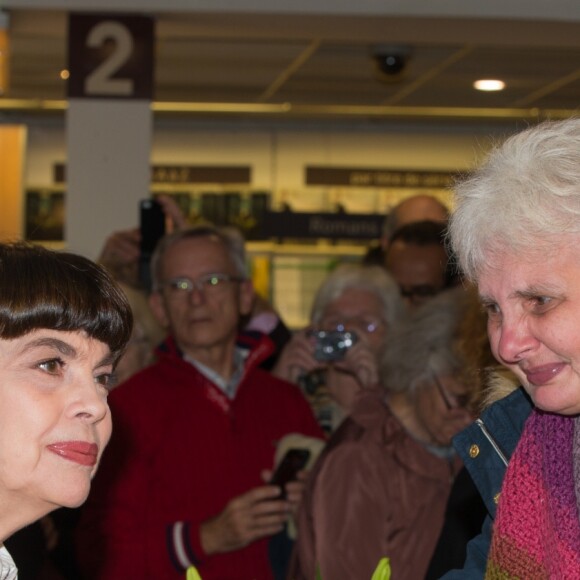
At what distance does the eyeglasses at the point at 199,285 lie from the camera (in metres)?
3.54

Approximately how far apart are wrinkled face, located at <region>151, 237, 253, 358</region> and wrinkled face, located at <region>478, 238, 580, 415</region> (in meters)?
1.86

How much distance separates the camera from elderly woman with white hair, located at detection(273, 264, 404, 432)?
142 inches

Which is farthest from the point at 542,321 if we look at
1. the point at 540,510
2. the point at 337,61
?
the point at 337,61

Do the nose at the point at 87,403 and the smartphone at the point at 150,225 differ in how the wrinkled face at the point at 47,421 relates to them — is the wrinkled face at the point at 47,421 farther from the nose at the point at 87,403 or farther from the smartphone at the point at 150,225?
the smartphone at the point at 150,225

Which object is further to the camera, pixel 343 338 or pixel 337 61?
pixel 337 61

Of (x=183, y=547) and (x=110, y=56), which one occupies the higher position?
(x=110, y=56)

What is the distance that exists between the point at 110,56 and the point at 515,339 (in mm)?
3846

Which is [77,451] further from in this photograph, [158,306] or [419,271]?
[419,271]

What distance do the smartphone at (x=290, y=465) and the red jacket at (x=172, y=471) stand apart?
87 millimetres

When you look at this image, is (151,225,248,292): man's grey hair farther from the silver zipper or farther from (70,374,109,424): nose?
(70,374,109,424): nose

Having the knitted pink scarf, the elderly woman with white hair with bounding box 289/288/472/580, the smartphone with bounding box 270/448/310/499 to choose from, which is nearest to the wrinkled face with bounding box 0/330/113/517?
the knitted pink scarf

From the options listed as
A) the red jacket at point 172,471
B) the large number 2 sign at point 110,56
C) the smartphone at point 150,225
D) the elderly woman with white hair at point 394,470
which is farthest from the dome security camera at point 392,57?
the elderly woman with white hair at point 394,470

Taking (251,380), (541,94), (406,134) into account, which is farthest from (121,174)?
(406,134)

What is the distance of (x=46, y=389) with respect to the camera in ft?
5.18
